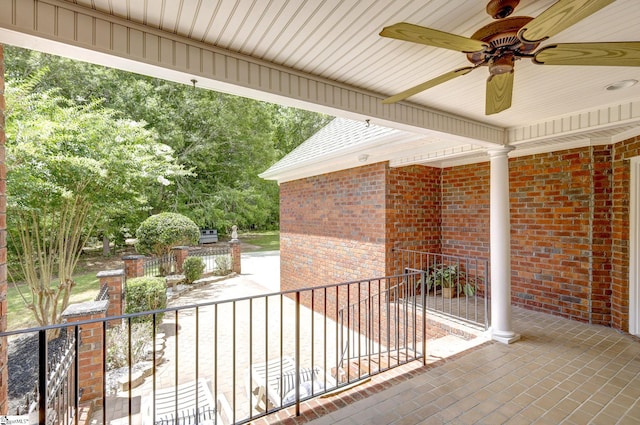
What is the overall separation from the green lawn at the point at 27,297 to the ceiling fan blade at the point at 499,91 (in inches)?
330

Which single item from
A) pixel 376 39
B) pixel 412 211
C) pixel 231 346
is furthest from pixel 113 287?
pixel 376 39

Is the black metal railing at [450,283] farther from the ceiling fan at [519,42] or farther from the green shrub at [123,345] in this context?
the green shrub at [123,345]

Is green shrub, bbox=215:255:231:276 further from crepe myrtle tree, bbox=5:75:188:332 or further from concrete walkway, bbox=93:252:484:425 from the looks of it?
crepe myrtle tree, bbox=5:75:188:332

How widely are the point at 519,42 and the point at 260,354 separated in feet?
18.2

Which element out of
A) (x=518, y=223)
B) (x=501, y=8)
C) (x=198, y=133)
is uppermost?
(x=198, y=133)

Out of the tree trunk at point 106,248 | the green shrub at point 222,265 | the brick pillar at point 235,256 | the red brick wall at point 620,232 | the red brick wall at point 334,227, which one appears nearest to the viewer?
the red brick wall at point 620,232

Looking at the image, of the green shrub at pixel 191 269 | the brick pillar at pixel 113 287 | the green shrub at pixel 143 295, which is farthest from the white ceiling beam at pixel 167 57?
the green shrub at pixel 191 269

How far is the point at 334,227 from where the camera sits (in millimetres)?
6688

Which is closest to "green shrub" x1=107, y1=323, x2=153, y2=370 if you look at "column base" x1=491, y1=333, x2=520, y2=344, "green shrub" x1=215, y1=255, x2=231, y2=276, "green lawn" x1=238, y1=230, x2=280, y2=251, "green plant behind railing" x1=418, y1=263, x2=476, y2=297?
"green plant behind railing" x1=418, y1=263, x2=476, y2=297

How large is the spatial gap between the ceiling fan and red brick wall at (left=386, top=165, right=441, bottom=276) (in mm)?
3761

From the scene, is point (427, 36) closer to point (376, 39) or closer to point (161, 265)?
point (376, 39)

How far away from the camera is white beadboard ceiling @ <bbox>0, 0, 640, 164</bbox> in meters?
1.64

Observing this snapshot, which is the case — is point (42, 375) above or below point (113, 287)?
above

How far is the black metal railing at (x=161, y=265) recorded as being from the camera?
34.4 feet
